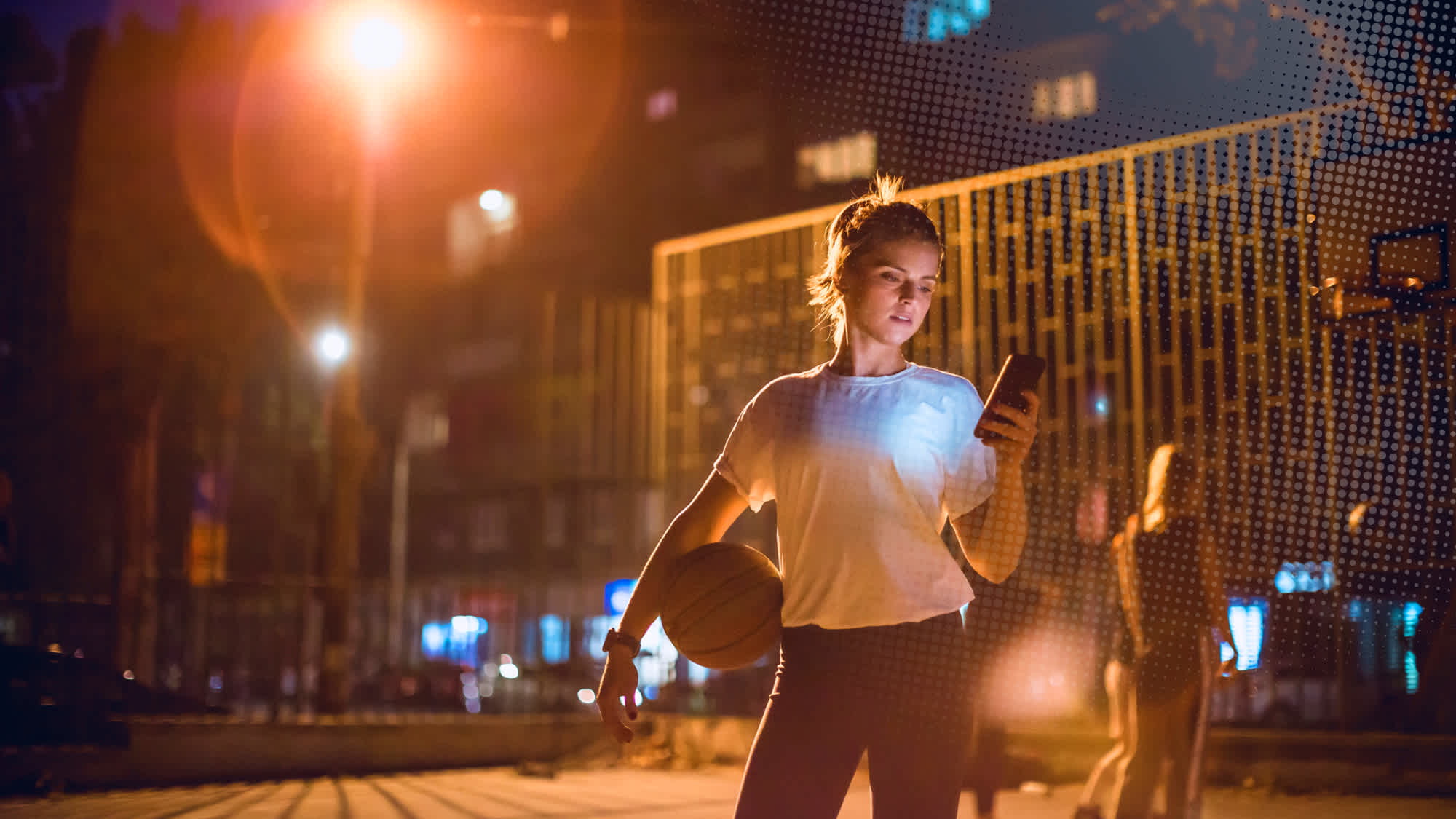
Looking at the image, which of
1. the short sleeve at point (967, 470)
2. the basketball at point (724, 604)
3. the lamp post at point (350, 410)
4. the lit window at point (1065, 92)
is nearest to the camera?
the short sleeve at point (967, 470)

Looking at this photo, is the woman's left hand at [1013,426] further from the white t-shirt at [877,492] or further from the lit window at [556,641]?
the lit window at [556,641]

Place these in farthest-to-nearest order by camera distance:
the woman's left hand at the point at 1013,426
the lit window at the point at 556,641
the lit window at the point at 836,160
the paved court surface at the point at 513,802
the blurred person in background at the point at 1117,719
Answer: the lit window at the point at 836,160, the lit window at the point at 556,641, the paved court surface at the point at 513,802, the blurred person in background at the point at 1117,719, the woman's left hand at the point at 1013,426

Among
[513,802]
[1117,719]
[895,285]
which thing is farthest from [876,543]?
[513,802]

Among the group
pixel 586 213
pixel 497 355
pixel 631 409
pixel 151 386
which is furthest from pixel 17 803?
pixel 497 355

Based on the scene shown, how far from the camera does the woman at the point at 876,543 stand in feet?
8.94

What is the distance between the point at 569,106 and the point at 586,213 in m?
5.50

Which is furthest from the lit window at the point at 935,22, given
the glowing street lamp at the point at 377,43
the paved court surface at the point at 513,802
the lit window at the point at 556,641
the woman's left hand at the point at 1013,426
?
the woman's left hand at the point at 1013,426

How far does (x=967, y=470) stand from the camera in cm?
285

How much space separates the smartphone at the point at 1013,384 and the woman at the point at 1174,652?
3.23m

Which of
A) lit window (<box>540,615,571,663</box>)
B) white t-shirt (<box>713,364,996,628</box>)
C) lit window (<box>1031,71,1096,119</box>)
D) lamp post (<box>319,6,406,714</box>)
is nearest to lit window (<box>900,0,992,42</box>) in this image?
lit window (<box>1031,71,1096,119</box>)

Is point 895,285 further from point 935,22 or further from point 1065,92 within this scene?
point 1065,92

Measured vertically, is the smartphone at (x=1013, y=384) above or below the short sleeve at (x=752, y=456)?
above

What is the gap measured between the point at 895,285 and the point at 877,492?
1.55ft
